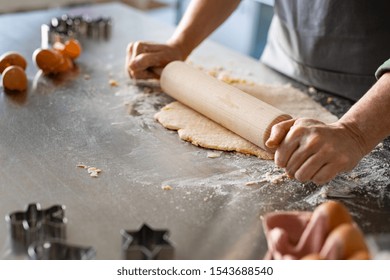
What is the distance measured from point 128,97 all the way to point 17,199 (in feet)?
1.78

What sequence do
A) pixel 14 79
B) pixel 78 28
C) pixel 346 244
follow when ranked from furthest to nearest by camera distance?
pixel 78 28 < pixel 14 79 < pixel 346 244

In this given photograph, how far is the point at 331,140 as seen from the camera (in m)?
1.14

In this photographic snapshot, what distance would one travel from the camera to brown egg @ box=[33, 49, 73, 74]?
1640 millimetres

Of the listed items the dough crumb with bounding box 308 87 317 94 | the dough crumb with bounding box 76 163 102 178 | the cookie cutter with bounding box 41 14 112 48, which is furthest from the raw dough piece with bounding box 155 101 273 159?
the cookie cutter with bounding box 41 14 112 48

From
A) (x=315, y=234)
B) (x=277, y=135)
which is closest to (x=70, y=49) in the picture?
(x=277, y=135)

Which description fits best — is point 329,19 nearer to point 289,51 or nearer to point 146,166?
point 289,51

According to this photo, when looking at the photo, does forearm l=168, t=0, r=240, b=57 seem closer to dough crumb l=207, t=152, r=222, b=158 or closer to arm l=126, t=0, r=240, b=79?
arm l=126, t=0, r=240, b=79

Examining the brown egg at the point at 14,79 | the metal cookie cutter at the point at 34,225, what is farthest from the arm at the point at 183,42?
the metal cookie cutter at the point at 34,225

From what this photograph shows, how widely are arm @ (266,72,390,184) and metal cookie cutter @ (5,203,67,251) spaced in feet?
1.40

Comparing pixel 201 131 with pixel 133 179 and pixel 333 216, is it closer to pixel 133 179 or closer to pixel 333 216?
pixel 133 179

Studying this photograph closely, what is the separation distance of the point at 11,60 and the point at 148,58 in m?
0.37

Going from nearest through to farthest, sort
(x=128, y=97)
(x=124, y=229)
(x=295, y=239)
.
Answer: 1. (x=295, y=239)
2. (x=124, y=229)
3. (x=128, y=97)
